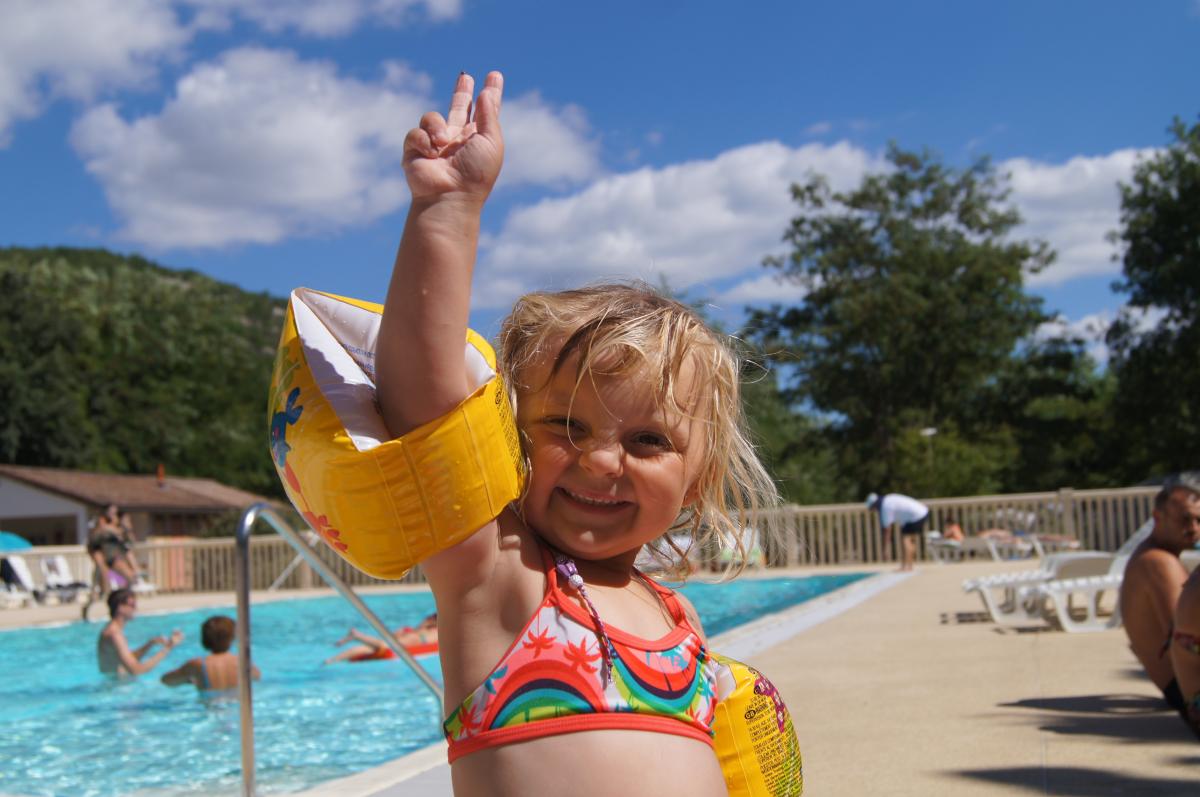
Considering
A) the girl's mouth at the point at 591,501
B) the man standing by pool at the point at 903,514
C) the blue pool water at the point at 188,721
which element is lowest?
the blue pool water at the point at 188,721

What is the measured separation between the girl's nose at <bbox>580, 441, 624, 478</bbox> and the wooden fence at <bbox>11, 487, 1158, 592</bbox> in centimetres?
1614

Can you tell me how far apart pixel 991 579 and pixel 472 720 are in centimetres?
935

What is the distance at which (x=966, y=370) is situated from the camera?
3844 cm

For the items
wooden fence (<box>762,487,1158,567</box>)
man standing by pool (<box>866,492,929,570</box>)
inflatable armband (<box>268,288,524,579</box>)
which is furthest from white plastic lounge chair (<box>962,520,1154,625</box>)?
wooden fence (<box>762,487,1158,567</box>)

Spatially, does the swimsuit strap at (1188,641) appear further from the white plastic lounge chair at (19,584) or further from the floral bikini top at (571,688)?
the white plastic lounge chair at (19,584)

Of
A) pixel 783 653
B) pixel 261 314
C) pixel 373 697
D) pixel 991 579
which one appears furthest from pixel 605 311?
pixel 261 314

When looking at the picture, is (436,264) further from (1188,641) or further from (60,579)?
(60,579)

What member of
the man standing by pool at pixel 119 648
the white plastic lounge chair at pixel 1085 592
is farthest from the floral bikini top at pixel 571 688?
the man standing by pool at pixel 119 648

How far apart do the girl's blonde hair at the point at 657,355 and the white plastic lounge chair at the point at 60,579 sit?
2224 centimetres

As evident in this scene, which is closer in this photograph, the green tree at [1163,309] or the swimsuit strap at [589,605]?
the swimsuit strap at [589,605]

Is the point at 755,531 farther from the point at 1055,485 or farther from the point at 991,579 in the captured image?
the point at 1055,485

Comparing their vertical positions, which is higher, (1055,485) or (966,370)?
(966,370)

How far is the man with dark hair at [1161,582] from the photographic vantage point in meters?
5.04

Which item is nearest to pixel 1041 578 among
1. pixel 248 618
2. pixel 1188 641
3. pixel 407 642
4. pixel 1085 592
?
pixel 1085 592
